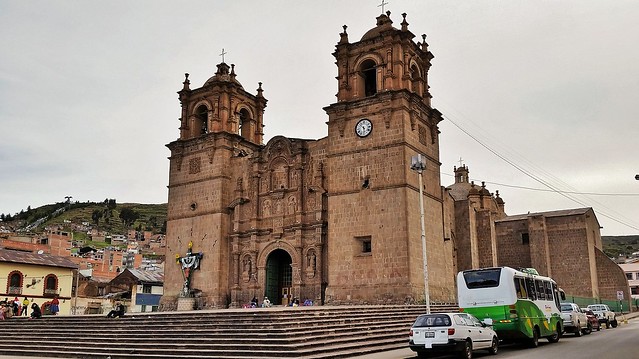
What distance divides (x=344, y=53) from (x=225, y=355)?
832 inches

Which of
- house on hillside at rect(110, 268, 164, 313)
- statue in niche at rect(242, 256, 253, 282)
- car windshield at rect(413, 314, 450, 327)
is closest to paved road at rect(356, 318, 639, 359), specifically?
car windshield at rect(413, 314, 450, 327)

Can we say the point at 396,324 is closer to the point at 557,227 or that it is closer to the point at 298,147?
the point at 298,147

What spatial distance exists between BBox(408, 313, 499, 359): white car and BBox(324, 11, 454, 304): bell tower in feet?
38.7

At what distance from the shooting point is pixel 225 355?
16.0 meters

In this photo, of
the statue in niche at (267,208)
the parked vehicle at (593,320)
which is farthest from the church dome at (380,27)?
the parked vehicle at (593,320)

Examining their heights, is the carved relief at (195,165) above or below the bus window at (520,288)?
above

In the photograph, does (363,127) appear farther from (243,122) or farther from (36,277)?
(36,277)

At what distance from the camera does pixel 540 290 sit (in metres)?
20.2

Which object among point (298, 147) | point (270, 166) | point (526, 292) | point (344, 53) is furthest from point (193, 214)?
point (526, 292)

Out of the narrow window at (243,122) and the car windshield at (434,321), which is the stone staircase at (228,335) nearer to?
the car windshield at (434,321)

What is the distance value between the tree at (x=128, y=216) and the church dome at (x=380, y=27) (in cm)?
15650

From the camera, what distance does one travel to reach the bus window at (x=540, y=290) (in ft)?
65.5

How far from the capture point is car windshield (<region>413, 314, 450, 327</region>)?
592 inches

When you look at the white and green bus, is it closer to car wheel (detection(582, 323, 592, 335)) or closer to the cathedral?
car wheel (detection(582, 323, 592, 335))
